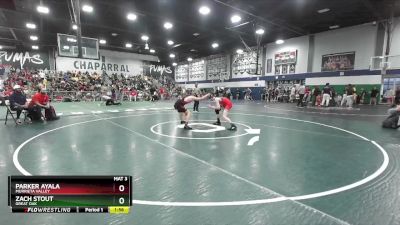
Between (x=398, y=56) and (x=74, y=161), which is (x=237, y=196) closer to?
(x=74, y=161)

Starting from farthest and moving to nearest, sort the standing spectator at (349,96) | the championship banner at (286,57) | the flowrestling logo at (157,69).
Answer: the flowrestling logo at (157,69), the championship banner at (286,57), the standing spectator at (349,96)

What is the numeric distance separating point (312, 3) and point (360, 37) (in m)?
8.84

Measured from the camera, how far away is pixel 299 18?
2005 centimetres

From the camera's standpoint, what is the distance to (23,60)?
105 feet

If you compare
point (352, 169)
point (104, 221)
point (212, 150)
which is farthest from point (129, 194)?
point (352, 169)

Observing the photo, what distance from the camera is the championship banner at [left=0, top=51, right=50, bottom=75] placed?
30469 mm

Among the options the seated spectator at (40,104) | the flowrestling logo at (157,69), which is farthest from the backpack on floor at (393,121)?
the flowrestling logo at (157,69)

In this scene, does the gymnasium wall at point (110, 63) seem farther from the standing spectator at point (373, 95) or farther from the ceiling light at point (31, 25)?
the standing spectator at point (373, 95)

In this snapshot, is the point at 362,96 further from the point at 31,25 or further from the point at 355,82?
the point at 31,25

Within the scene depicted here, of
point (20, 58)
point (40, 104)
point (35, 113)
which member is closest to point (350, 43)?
point (40, 104)
